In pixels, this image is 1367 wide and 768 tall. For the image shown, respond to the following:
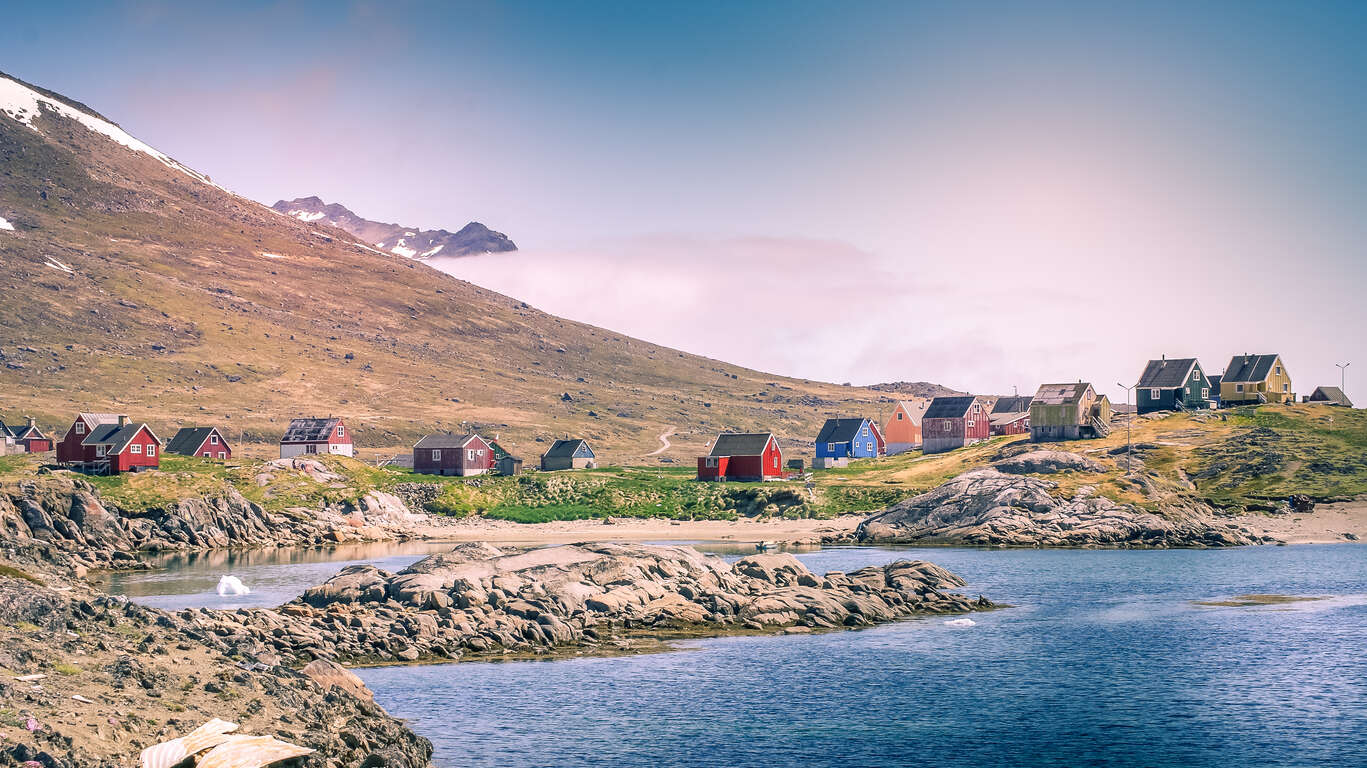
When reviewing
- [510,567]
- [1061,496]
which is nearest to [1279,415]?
[1061,496]

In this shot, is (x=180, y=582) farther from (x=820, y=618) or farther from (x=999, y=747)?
(x=999, y=747)

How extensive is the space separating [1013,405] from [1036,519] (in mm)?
80710

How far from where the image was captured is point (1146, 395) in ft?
428

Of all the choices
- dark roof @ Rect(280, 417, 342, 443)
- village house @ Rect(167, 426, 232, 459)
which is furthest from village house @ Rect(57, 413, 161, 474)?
dark roof @ Rect(280, 417, 342, 443)

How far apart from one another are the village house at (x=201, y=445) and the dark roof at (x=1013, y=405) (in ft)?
360

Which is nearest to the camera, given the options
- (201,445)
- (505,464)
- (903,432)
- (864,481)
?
(864,481)

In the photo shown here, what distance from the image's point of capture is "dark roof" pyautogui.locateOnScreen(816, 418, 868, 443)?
151750mm

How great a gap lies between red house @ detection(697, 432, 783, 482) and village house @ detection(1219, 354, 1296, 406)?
5336cm

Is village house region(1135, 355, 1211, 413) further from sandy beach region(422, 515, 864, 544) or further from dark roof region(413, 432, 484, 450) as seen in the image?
dark roof region(413, 432, 484, 450)

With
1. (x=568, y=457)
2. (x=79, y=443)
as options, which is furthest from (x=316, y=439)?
(x=79, y=443)

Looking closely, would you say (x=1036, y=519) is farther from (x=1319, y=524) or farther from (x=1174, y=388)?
(x=1174, y=388)

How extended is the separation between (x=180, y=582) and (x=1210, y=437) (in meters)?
94.3

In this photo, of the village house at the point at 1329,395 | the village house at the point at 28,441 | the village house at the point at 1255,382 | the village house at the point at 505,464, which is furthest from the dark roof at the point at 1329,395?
the village house at the point at 28,441

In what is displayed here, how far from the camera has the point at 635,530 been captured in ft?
334
